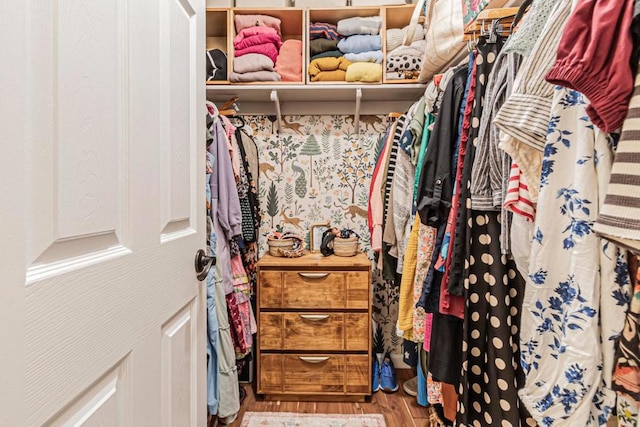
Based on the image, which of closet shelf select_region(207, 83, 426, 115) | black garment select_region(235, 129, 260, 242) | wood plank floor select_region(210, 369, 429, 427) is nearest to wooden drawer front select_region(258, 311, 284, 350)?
wood plank floor select_region(210, 369, 429, 427)

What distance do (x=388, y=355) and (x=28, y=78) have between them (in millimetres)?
2382

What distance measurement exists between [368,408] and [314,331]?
19.8 inches

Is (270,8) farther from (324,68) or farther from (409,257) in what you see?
(409,257)

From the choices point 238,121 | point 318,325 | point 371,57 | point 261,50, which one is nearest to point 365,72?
point 371,57

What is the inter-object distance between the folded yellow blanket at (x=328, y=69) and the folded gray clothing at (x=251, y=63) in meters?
0.26

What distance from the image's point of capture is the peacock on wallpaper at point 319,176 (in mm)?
2559

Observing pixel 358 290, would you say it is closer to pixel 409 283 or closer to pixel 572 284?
pixel 409 283

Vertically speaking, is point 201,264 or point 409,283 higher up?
point 201,264

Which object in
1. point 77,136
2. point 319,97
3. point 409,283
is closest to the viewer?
point 77,136

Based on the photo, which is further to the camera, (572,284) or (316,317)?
(316,317)

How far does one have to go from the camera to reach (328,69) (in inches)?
88.4

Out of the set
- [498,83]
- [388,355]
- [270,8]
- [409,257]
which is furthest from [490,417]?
[270,8]

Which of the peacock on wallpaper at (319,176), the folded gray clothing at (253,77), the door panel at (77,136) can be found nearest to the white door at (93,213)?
the door panel at (77,136)

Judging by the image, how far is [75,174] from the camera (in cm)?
51
